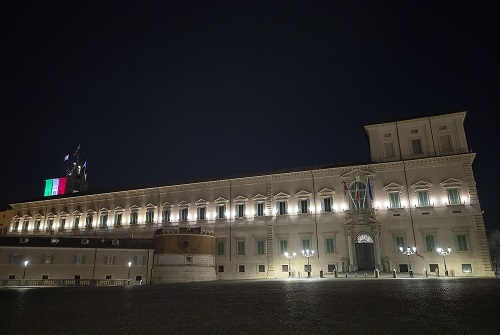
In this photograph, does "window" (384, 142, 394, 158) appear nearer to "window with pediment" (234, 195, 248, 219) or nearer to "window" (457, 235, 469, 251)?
"window" (457, 235, 469, 251)

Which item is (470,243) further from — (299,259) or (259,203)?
(259,203)

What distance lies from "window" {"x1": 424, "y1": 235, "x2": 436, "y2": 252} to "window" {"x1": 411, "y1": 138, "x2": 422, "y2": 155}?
30.4ft

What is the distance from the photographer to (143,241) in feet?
142

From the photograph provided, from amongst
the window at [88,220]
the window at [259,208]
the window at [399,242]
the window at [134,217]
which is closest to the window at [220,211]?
the window at [259,208]

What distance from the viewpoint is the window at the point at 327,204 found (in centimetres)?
4053

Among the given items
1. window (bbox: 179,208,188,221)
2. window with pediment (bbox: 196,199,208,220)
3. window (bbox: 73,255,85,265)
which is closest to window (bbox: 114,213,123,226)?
window (bbox: 179,208,188,221)

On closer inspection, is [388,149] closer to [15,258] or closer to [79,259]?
[79,259]

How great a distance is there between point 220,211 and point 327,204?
1414 centimetres

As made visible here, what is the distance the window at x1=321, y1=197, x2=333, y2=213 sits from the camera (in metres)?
40.5

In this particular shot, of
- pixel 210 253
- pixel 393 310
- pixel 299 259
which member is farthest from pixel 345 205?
pixel 393 310

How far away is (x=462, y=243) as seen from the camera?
34.4 m

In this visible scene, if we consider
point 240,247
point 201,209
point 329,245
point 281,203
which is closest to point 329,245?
point 329,245

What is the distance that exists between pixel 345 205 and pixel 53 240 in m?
34.7

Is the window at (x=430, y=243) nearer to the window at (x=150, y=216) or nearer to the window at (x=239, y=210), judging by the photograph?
the window at (x=239, y=210)
